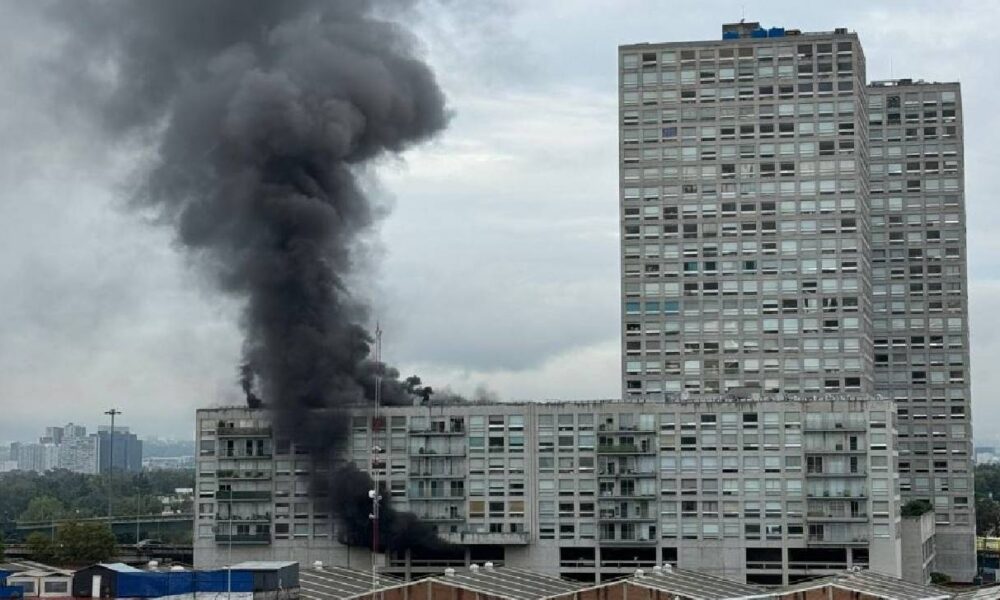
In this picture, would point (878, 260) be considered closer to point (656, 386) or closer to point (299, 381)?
point (656, 386)

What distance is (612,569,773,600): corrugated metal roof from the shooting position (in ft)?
302

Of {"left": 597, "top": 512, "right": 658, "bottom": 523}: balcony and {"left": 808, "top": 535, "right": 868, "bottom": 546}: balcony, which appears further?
{"left": 597, "top": 512, "right": 658, "bottom": 523}: balcony

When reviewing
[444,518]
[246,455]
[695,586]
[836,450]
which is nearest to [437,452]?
[444,518]

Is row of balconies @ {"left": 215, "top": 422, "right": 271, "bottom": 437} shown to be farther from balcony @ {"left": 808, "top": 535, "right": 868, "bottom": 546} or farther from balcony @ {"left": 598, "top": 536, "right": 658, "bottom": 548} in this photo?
balcony @ {"left": 808, "top": 535, "right": 868, "bottom": 546}

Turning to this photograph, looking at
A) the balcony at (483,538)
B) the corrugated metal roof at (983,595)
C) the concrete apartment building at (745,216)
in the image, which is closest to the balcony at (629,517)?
the balcony at (483,538)

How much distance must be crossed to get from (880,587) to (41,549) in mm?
94021

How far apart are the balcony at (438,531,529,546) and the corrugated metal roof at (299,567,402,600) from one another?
18376 millimetres

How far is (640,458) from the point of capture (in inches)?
4811

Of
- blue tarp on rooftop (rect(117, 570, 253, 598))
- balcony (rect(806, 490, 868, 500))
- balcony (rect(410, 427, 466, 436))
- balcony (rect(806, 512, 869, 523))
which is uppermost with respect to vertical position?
balcony (rect(410, 427, 466, 436))

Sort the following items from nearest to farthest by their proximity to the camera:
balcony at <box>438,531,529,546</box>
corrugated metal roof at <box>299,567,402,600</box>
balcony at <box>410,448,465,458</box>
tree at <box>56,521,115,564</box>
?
corrugated metal roof at <box>299,567,402,600</box> < balcony at <box>438,531,529,546</box> < balcony at <box>410,448,465,458</box> < tree at <box>56,521,115,564</box>

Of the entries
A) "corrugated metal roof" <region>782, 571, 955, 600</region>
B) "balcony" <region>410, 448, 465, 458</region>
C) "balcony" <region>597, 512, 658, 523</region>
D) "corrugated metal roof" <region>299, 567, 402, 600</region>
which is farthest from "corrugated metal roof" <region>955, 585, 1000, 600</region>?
"balcony" <region>410, 448, 465, 458</region>

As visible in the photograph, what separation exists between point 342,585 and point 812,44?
74.3m

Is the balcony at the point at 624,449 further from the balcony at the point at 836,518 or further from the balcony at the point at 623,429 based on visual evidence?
the balcony at the point at 836,518

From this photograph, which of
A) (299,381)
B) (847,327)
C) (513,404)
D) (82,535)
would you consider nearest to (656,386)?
(847,327)
